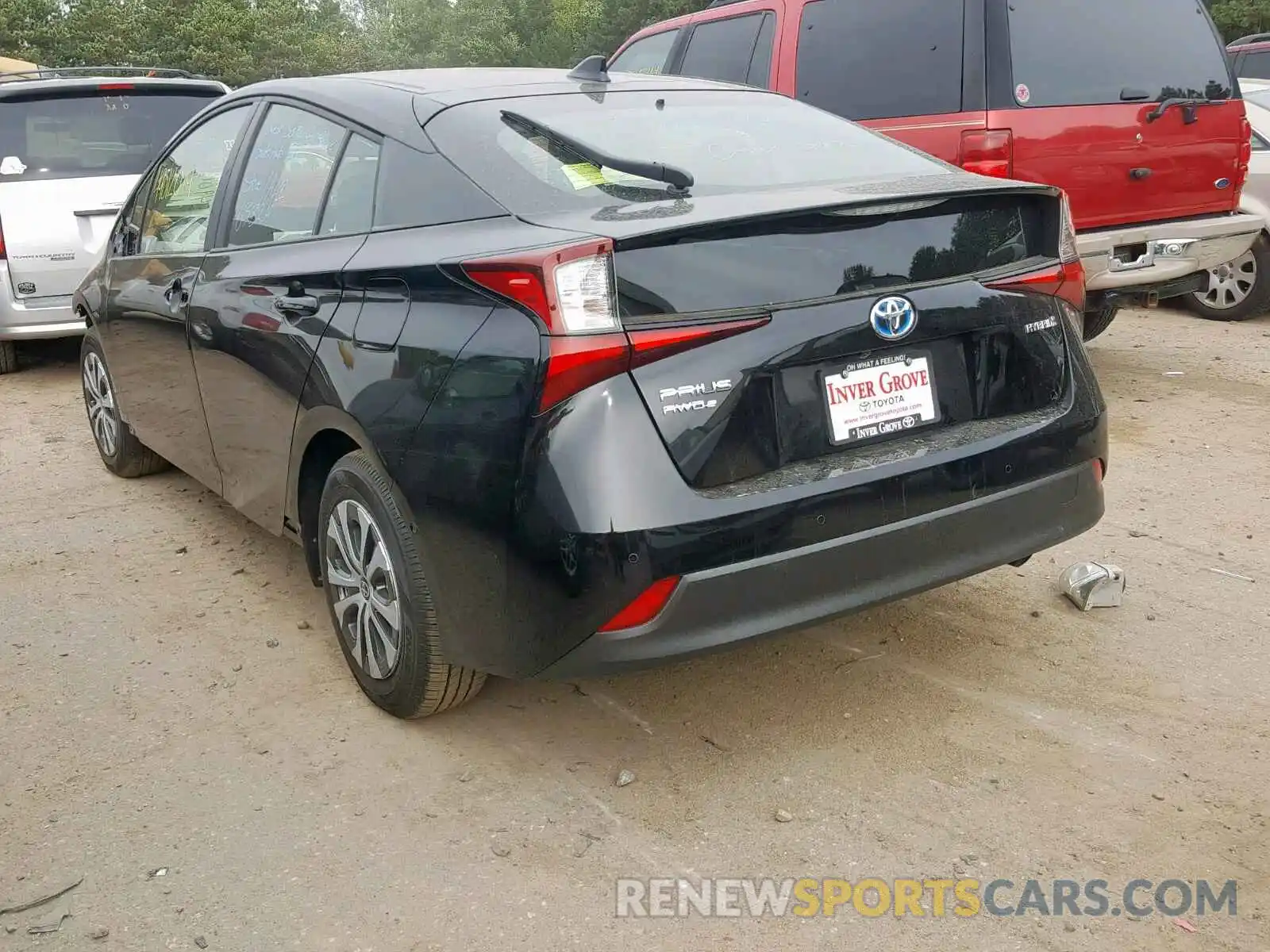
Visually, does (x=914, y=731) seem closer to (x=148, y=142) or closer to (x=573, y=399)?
(x=573, y=399)

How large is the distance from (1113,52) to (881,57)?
43.2 inches

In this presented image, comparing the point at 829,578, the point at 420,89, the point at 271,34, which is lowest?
the point at 829,578

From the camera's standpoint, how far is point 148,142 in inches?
311

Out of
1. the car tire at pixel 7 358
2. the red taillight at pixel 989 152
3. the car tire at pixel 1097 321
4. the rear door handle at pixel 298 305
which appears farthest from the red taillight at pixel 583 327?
the car tire at pixel 7 358

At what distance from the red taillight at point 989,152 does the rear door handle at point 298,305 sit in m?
3.48

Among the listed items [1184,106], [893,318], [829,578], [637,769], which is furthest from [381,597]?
[1184,106]

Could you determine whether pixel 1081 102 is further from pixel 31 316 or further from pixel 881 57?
pixel 31 316

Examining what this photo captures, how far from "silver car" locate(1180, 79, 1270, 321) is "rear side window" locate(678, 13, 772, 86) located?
340 centimetres

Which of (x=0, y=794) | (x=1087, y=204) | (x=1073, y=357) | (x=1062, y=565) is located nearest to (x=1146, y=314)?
(x=1087, y=204)

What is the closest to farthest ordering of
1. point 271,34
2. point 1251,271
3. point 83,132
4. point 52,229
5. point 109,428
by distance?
point 109,428
point 52,229
point 83,132
point 1251,271
point 271,34

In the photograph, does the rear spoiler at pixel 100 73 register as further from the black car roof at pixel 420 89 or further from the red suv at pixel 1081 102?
the black car roof at pixel 420 89

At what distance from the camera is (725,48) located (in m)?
7.11

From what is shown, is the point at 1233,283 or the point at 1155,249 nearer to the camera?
the point at 1155,249

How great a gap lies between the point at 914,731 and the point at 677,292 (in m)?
1.34
